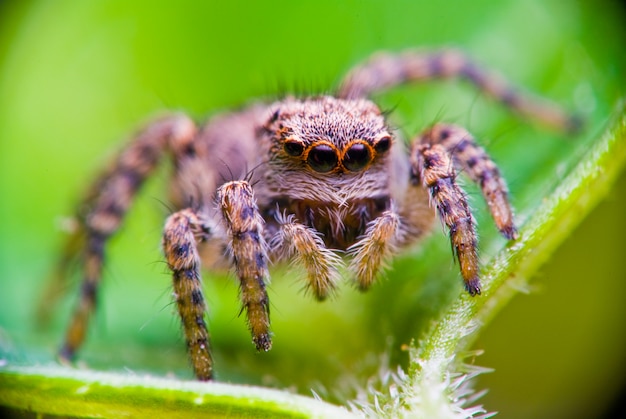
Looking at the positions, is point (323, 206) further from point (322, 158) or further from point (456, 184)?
point (456, 184)

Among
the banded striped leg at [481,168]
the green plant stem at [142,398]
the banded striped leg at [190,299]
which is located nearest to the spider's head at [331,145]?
the banded striped leg at [481,168]

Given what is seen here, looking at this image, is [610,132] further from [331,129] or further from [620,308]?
[620,308]

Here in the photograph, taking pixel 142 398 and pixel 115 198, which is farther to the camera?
pixel 115 198

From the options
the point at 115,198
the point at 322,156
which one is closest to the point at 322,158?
the point at 322,156

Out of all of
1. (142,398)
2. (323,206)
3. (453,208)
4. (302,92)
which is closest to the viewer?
(142,398)

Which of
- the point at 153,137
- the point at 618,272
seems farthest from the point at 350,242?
the point at 618,272

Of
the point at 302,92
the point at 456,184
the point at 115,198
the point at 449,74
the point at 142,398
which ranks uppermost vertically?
the point at 449,74

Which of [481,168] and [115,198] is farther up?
[115,198]
